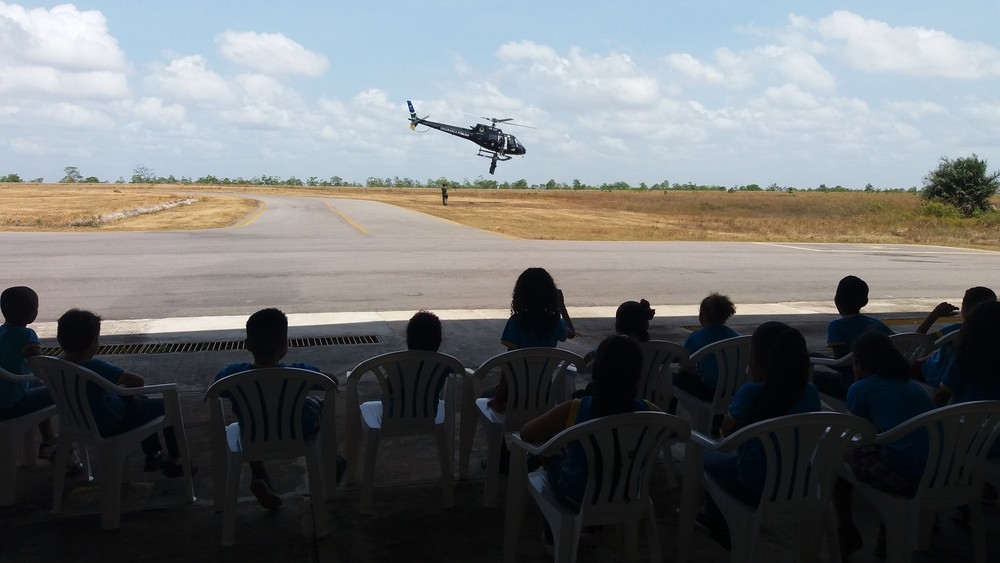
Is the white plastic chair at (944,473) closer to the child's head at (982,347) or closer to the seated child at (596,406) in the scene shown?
the child's head at (982,347)

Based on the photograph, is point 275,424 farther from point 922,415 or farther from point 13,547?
point 922,415

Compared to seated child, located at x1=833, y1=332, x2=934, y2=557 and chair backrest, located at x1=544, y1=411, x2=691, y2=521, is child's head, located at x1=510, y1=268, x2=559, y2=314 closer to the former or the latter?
chair backrest, located at x1=544, y1=411, x2=691, y2=521

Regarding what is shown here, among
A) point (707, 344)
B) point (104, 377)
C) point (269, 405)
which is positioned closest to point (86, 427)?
point (104, 377)

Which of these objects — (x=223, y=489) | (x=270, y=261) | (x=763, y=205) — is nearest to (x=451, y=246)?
(x=270, y=261)

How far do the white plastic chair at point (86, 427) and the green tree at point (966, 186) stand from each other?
54.7 m

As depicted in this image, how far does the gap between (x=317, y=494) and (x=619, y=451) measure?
1669mm

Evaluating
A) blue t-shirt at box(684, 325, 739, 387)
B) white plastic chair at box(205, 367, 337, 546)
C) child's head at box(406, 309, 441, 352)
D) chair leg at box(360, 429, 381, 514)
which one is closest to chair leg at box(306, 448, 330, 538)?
white plastic chair at box(205, 367, 337, 546)

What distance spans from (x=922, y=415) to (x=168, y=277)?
1376 centimetres

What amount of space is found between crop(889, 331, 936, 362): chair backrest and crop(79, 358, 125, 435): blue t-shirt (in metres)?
4.93

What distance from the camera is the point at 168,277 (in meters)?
14.4

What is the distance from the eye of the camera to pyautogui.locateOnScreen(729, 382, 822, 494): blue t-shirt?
11.1 feet

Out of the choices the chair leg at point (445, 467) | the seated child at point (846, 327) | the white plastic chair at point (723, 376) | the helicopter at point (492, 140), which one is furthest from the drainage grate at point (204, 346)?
the helicopter at point (492, 140)

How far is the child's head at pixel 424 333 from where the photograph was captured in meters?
4.21

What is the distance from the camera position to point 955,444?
3.45 metres
